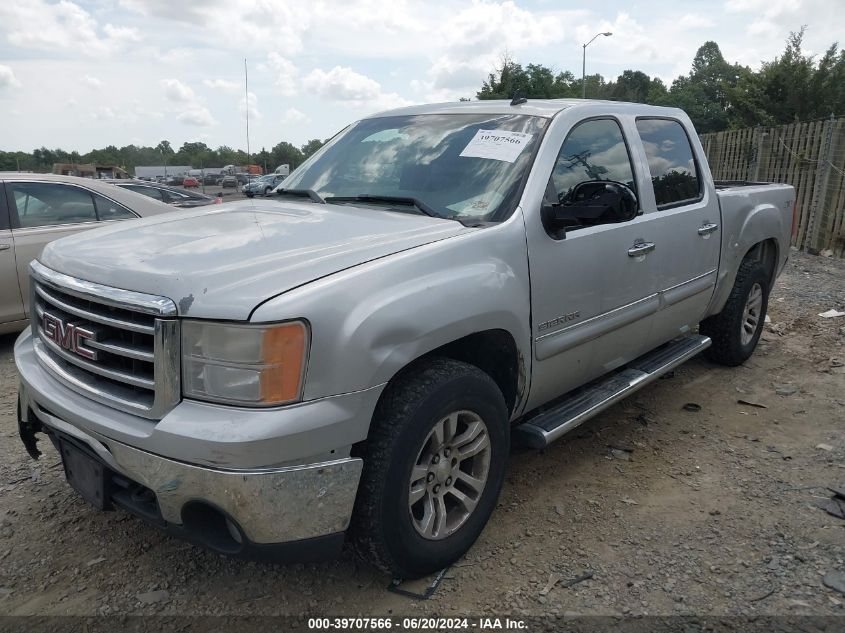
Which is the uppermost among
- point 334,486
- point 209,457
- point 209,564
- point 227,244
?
point 227,244

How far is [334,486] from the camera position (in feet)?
7.16

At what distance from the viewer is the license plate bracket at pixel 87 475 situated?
7.82 feet

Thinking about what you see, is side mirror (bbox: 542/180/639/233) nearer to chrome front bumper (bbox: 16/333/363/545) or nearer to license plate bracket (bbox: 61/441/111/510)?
chrome front bumper (bbox: 16/333/363/545)

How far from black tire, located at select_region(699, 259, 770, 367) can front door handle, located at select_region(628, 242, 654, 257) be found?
1651mm

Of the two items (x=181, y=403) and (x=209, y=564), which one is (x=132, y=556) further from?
(x=181, y=403)

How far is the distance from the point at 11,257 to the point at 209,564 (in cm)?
397

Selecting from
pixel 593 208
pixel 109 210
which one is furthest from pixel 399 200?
pixel 109 210

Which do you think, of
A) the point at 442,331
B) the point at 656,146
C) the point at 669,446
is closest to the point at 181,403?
the point at 442,331

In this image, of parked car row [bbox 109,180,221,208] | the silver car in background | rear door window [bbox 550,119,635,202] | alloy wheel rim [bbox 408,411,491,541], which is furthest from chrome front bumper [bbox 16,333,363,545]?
parked car row [bbox 109,180,221,208]

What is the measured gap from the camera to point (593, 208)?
2.92 meters

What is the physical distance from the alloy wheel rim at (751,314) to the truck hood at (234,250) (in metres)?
3.32

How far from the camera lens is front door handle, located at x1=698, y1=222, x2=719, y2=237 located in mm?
4171

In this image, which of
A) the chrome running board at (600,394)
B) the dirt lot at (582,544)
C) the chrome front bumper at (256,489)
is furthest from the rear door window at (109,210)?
the chrome running board at (600,394)

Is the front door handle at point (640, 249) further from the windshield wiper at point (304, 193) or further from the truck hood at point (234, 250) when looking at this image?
the windshield wiper at point (304, 193)
